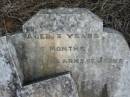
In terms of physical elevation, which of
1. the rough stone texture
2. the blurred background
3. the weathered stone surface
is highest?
the blurred background

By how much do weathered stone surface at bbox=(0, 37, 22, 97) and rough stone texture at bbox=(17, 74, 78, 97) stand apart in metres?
0.06

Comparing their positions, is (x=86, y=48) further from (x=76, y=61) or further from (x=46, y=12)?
(x=46, y=12)

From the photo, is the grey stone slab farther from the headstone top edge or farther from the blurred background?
the blurred background

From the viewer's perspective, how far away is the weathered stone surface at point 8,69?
172 centimetres

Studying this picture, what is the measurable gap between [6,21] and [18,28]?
0.28 feet

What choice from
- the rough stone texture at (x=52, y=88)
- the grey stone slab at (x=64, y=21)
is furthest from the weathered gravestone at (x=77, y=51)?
the rough stone texture at (x=52, y=88)

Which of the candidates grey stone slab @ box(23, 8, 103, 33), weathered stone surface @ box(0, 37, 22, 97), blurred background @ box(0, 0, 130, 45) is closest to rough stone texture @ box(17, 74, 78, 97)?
weathered stone surface @ box(0, 37, 22, 97)

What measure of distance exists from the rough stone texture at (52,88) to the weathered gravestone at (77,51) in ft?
0.34

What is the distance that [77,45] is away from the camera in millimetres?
1778

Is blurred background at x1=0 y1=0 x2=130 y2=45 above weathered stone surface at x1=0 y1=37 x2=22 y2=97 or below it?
above

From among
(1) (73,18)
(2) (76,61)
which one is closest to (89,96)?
(2) (76,61)

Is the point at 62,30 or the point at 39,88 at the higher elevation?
the point at 62,30

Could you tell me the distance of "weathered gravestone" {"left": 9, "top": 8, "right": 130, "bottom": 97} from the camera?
1.70m

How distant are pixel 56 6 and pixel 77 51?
353 mm
